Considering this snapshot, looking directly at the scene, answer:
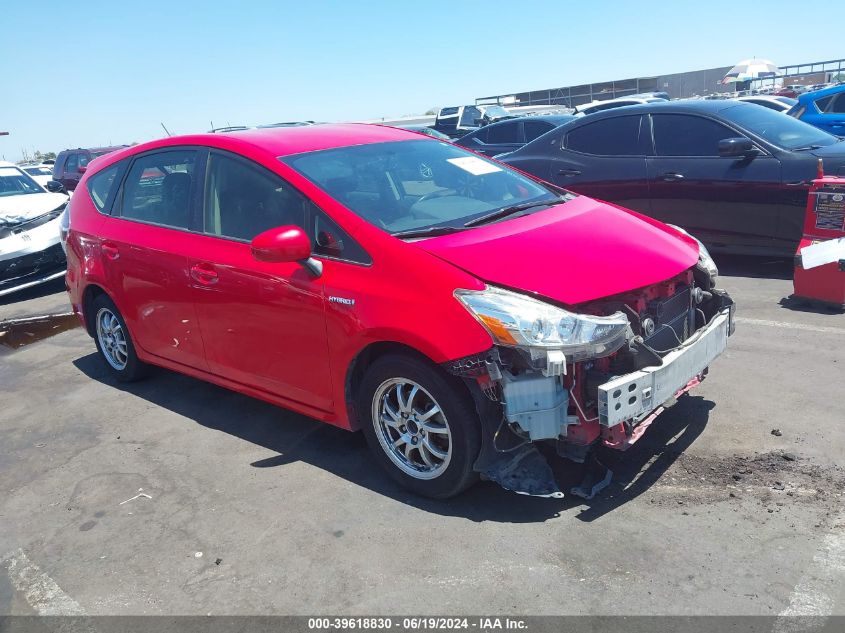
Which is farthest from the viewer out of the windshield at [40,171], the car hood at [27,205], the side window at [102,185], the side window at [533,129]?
the windshield at [40,171]

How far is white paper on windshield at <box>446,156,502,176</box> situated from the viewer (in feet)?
15.4

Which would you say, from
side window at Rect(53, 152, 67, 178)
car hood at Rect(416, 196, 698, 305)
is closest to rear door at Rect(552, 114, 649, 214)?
car hood at Rect(416, 196, 698, 305)

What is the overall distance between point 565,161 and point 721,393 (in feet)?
14.4

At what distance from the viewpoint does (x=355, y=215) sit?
12.6ft

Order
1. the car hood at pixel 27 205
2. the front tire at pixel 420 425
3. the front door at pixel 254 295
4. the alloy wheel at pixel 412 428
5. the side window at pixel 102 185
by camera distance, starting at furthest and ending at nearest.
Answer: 1. the car hood at pixel 27 205
2. the side window at pixel 102 185
3. the front door at pixel 254 295
4. the alloy wheel at pixel 412 428
5. the front tire at pixel 420 425

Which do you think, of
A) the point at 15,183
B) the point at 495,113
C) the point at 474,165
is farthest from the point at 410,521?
the point at 495,113

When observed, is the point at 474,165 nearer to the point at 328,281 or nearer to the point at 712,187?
the point at 328,281

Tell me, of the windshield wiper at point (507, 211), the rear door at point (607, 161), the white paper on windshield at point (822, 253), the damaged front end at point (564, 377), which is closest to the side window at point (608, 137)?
the rear door at point (607, 161)

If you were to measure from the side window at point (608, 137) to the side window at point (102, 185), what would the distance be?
4.94 metres

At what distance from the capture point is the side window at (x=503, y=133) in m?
→ 14.1

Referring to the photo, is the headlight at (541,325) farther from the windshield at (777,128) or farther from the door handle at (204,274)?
the windshield at (777,128)

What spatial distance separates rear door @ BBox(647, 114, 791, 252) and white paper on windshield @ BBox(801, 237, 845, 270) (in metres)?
0.85

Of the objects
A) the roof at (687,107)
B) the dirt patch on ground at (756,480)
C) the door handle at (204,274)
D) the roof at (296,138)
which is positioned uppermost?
the roof at (296,138)

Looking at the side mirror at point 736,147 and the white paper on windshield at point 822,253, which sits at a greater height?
the side mirror at point 736,147
